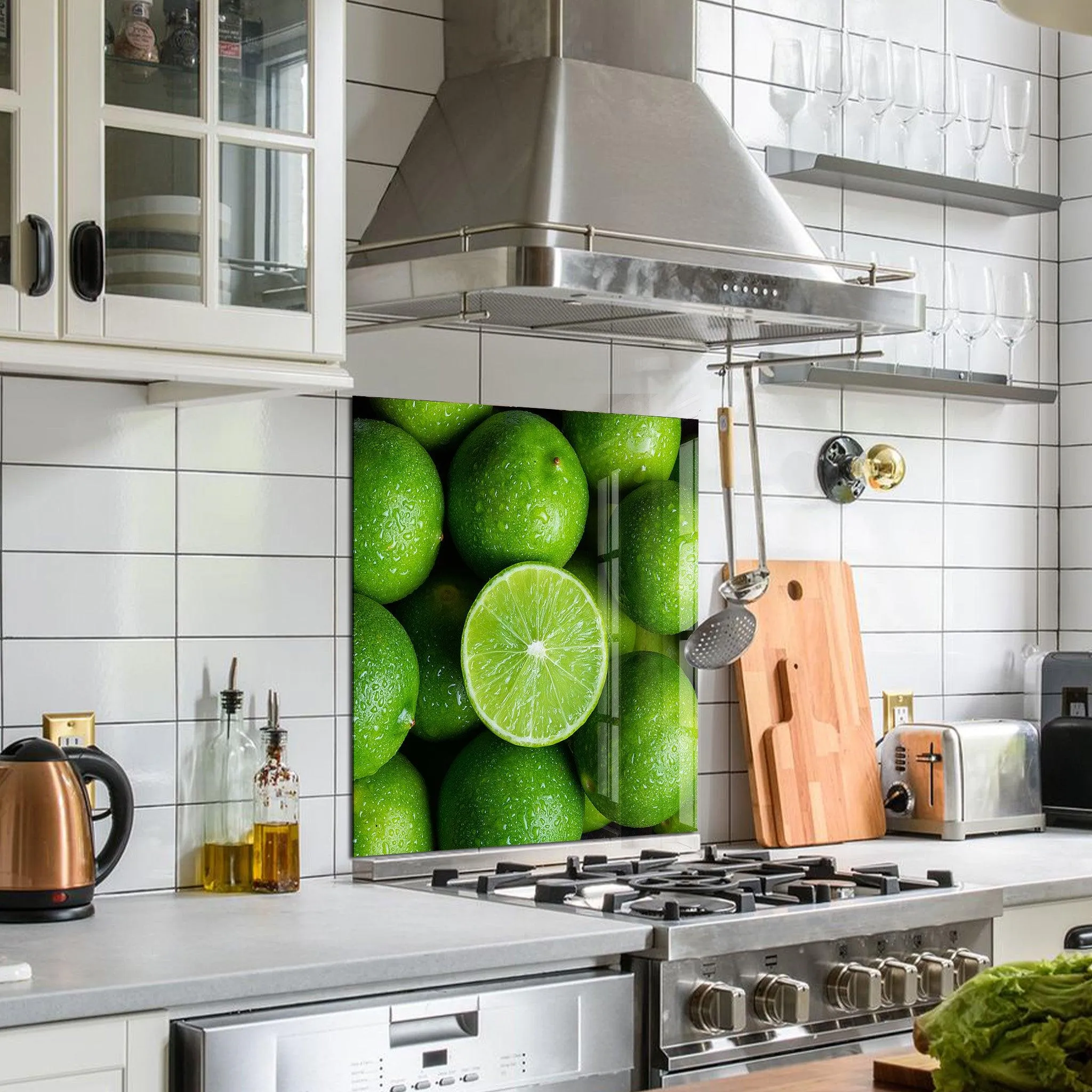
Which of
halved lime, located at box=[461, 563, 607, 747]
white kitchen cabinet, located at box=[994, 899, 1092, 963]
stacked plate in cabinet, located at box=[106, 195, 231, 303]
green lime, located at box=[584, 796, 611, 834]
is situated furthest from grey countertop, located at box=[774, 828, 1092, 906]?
stacked plate in cabinet, located at box=[106, 195, 231, 303]

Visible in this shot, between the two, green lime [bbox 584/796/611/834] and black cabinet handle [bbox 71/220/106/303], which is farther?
green lime [bbox 584/796/611/834]

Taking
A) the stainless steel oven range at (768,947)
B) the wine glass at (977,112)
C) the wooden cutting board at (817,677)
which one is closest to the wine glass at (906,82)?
the wine glass at (977,112)

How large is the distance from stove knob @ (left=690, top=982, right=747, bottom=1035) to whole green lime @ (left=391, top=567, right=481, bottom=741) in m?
0.74

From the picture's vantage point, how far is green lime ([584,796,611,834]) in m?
3.19

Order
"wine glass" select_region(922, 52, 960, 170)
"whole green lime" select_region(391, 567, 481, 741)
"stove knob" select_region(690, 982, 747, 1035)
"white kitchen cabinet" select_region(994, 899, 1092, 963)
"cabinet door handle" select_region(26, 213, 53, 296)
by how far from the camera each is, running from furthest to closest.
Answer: "wine glass" select_region(922, 52, 960, 170) < "whole green lime" select_region(391, 567, 481, 741) < "white kitchen cabinet" select_region(994, 899, 1092, 963) < "stove knob" select_region(690, 982, 747, 1035) < "cabinet door handle" select_region(26, 213, 53, 296)

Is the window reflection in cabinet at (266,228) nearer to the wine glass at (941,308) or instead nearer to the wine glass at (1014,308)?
the wine glass at (941,308)

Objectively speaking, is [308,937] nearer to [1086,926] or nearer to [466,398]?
[466,398]

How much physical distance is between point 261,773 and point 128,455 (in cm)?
50

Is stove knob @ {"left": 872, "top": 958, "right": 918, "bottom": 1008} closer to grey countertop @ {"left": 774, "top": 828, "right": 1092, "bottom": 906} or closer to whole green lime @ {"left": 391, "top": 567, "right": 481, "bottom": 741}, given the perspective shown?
grey countertop @ {"left": 774, "top": 828, "right": 1092, "bottom": 906}

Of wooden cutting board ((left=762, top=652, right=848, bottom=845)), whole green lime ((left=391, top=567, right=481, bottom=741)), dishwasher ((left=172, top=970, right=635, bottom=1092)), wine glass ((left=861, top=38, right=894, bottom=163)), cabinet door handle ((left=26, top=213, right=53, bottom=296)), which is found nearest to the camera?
dishwasher ((left=172, top=970, right=635, bottom=1092))

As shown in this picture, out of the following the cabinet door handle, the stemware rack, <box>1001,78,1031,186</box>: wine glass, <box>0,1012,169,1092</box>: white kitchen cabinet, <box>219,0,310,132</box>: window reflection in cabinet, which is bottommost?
<box>0,1012,169,1092</box>: white kitchen cabinet

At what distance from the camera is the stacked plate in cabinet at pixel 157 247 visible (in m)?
2.30

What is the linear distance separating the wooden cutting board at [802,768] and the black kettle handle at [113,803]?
4.07 feet

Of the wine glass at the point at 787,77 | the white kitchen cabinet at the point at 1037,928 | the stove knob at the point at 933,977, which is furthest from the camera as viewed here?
the wine glass at the point at 787,77
